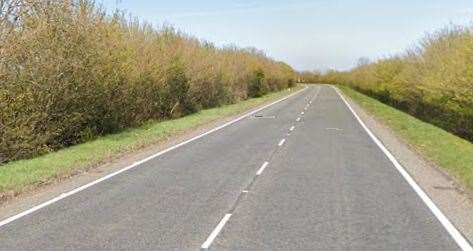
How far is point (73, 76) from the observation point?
754 inches

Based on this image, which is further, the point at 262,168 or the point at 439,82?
the point at 439,82

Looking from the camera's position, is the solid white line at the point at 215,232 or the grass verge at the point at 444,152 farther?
the grass verge at the point at 444,152

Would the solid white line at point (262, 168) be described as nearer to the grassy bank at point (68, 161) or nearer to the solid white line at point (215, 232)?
the grassy bank at point (68, 161)

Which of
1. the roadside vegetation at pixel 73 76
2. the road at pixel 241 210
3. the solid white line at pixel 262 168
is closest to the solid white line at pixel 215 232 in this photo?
the road at pixel 241 210

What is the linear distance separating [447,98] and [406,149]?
19319 millimetres

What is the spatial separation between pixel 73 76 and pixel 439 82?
24715 mm

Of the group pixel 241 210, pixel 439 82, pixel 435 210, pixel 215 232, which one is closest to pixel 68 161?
pixel 241 210

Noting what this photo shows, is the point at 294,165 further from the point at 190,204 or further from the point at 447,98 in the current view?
the point at 447,98

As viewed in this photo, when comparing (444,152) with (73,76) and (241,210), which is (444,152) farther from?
(73,76)

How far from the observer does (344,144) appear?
19359 mm

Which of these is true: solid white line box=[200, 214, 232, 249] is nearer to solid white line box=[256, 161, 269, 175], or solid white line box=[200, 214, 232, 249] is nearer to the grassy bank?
the grassy bank

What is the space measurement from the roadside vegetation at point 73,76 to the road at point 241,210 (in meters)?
3.35

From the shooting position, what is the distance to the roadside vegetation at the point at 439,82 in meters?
31.1

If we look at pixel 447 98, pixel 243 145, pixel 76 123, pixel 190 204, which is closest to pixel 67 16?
pixel 76 123
